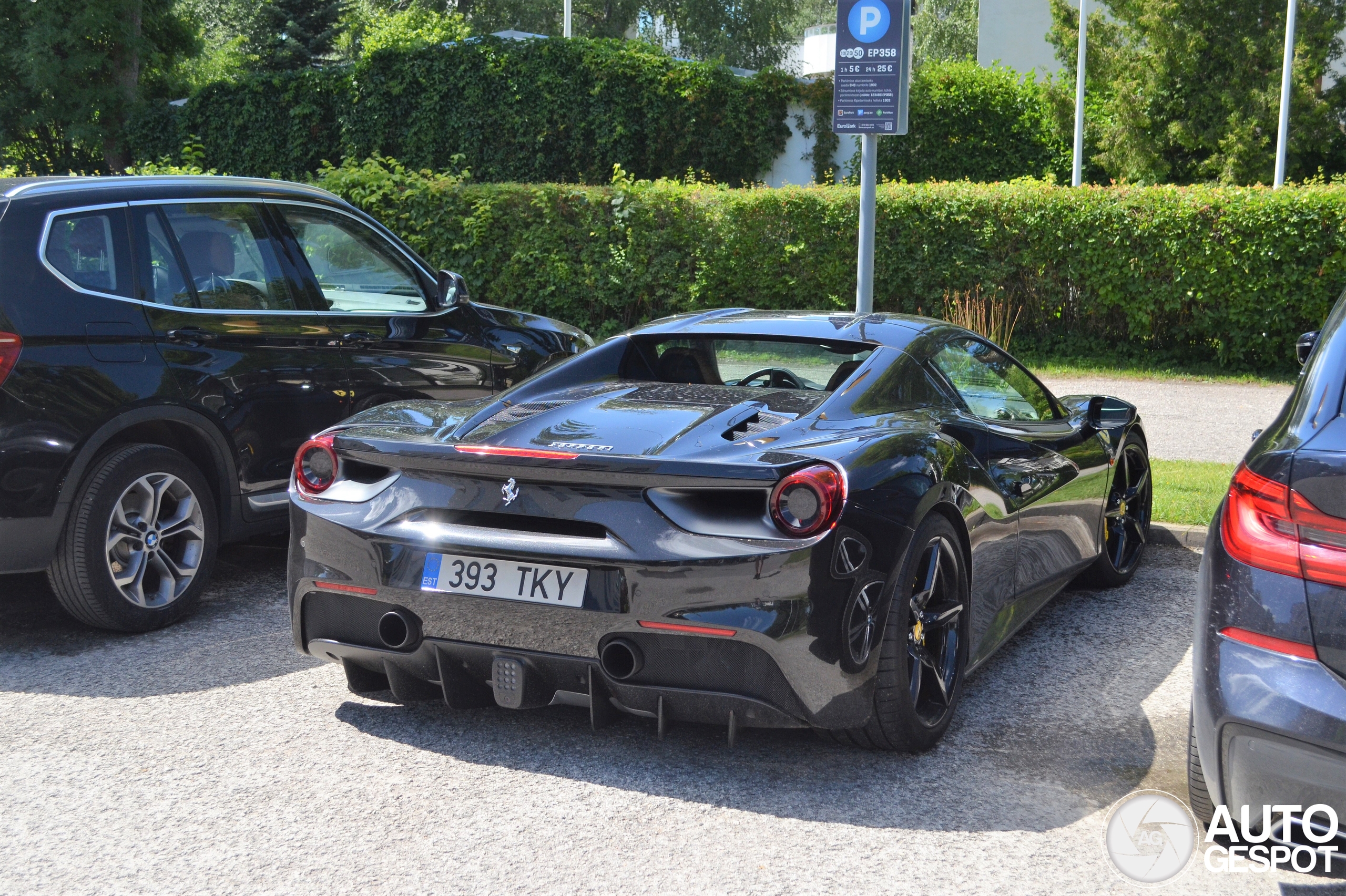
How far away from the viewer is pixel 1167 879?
10.6 ft

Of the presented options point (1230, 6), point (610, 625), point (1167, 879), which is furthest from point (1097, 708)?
point (1230, 6)

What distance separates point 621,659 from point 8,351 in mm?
2771

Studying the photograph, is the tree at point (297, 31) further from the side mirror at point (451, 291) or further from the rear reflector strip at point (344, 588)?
the rear reflector strip at point (344, 588)

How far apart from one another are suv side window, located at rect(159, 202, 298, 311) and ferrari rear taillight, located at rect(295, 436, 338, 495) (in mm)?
1788

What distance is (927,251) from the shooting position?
14.7 metres

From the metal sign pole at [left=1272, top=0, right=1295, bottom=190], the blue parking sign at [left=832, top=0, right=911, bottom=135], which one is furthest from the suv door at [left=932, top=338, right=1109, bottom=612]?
the metal sign pole at [left=1272, top=0, right=1295, bottom=190]

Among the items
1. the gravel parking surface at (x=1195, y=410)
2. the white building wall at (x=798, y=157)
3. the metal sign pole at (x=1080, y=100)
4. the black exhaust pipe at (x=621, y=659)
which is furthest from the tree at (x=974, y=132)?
the black exhaust pipe at (x=621, y=659)

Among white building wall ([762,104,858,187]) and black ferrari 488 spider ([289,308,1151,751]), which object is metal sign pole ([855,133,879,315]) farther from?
white building wall ([762,104,858,187])

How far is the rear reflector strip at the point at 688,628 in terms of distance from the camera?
138 inches

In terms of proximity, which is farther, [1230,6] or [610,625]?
[1230,6]

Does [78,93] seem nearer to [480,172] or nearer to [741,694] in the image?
[480,172]

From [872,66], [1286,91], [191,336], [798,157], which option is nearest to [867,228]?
[872,66]

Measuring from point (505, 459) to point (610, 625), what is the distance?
58cm

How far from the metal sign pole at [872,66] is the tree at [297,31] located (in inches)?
1559
